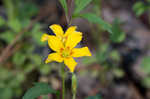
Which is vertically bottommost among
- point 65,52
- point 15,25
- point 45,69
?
point 65,52

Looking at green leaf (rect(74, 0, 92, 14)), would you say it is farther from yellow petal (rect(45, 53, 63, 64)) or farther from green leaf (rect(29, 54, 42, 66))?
Result: green leaf (rect(29, 54, 42, 66))

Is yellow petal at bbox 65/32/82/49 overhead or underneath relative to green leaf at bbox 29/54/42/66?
underneath

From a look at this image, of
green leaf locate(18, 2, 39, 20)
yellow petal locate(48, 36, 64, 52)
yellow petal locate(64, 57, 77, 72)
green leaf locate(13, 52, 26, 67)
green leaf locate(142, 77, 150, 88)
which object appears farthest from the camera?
green leaf locate(18, 2, 39, 20)

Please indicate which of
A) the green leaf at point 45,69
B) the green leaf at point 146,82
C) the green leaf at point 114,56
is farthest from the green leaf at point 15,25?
the green leaf at point 146,82

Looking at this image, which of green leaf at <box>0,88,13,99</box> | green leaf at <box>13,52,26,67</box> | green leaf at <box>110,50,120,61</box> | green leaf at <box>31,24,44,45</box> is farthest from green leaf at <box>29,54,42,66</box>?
green leaf at <box>110,50,120,61</box>

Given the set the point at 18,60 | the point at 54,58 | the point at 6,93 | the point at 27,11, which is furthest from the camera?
the point at 27,11

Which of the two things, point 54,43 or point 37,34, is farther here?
point 37,34

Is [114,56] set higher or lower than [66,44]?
higher

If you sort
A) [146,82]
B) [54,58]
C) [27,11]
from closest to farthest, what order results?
[54,58], [146,82], [27,11]

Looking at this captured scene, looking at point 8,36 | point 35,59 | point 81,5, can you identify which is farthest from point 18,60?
point 81,5

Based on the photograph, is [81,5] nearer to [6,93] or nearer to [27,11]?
[6,93]

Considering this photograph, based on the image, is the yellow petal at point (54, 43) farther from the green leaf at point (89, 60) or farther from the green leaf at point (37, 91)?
the green leaf at point (89, 60)
